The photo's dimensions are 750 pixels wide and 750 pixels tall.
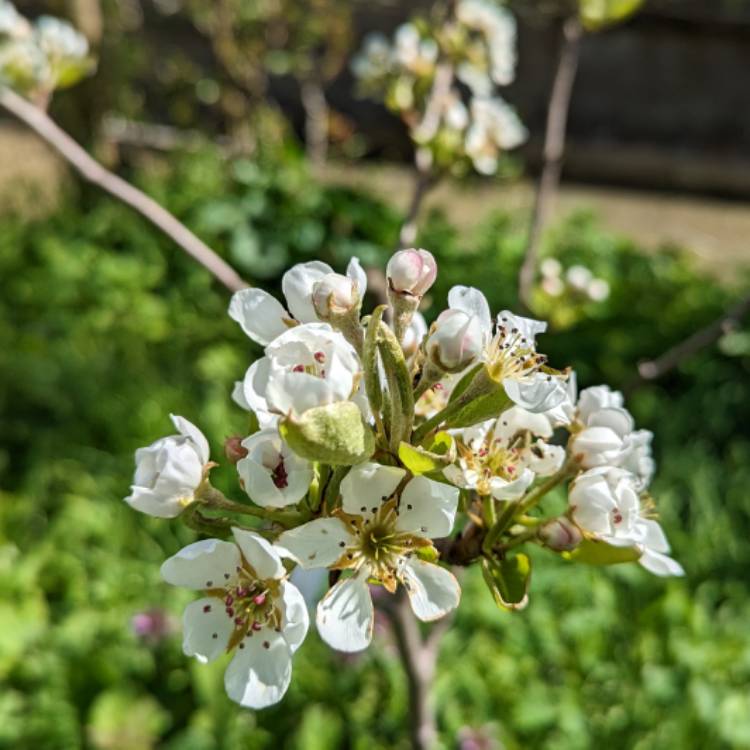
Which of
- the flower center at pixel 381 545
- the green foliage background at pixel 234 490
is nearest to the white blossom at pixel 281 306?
the flower center at pixel 381 545

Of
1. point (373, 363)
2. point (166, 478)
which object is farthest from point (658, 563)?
point (166, 478)

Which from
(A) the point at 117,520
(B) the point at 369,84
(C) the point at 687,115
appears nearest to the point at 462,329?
(B) the point at 369,84

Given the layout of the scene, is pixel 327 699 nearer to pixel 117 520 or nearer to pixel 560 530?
pixel 117 520

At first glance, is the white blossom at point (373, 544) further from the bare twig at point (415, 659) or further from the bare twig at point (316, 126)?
the bare twig at point (316, 126)

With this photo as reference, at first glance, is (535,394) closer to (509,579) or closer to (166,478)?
(509,579)

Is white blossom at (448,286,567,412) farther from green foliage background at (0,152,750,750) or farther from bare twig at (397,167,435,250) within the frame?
green foliage background at (0,152,750,750)

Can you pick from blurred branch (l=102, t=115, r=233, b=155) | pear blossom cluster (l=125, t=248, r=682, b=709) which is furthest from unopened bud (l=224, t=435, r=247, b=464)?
blurred branch (l=102, t=115, r=233, b=155)
